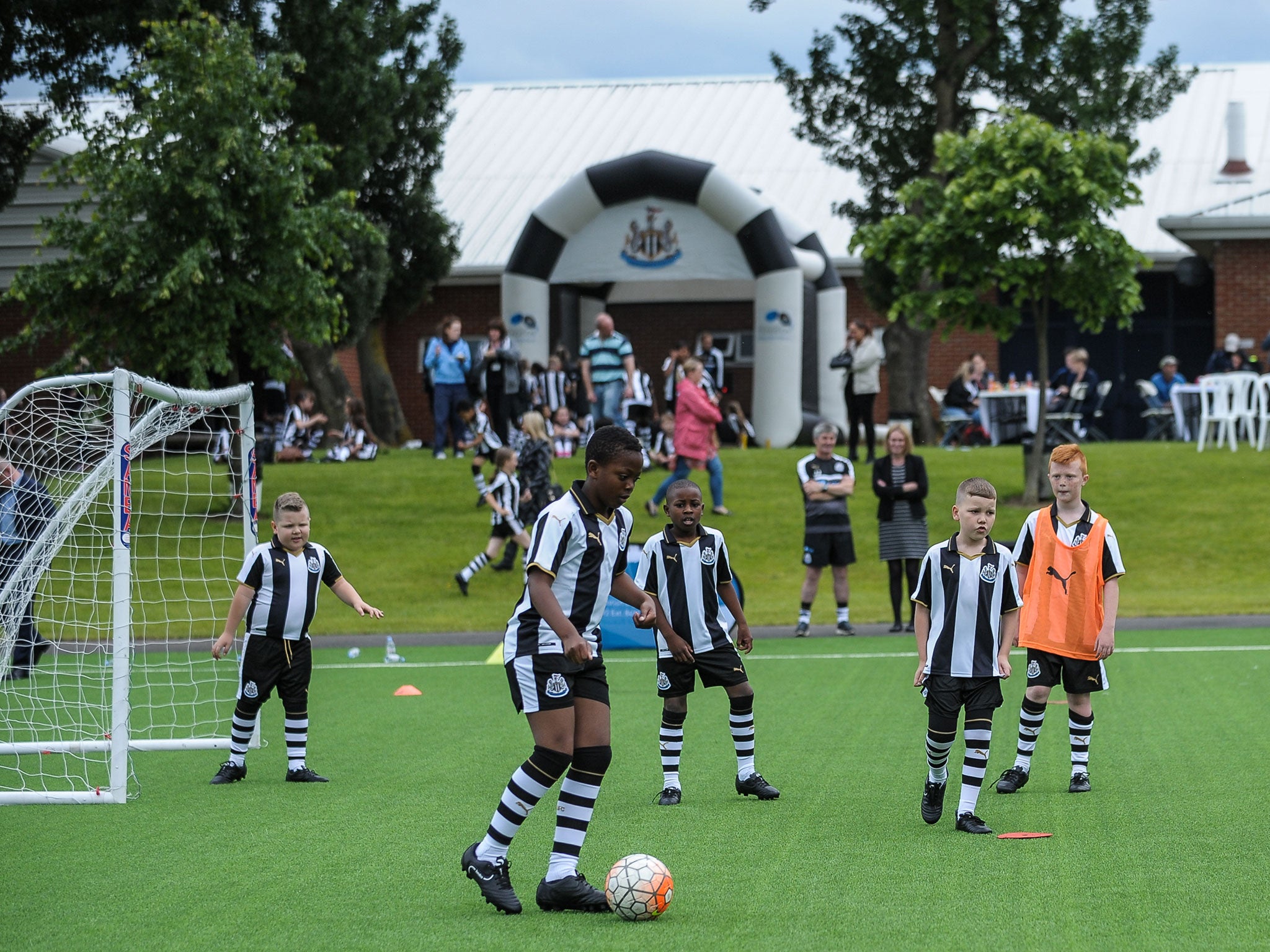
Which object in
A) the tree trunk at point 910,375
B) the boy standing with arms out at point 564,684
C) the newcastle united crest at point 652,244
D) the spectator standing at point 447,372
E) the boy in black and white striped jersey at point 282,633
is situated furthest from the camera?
the tree trunk at point 910,375

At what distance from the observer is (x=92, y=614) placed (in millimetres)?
16625

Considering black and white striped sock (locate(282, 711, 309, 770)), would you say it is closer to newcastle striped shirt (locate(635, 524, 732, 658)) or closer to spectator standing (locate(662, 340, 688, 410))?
newcastle striped shirt (locate(635, 524, 732, 658))

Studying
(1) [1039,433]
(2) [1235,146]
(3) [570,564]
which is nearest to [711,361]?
(1) [1039,433]

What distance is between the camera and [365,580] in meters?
18.1

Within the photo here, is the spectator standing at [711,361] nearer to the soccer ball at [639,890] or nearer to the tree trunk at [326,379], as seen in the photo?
the tree trunk at [326,379]

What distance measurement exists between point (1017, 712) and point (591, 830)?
4442 mm

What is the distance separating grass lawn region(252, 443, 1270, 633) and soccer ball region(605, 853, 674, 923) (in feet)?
34.3

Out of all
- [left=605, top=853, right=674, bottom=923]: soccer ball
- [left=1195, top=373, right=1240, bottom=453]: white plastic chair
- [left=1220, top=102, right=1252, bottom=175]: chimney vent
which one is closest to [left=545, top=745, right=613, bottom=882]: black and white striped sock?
[left=605, top=853, right=674, bottom=923]: soccer ball

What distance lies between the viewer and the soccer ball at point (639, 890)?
5.20 meters

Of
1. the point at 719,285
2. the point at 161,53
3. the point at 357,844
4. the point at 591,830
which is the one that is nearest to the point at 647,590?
the point at 591,830

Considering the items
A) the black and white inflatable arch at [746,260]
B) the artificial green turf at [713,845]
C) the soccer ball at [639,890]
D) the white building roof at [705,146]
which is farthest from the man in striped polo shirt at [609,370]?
the soccer ball at [639,890]

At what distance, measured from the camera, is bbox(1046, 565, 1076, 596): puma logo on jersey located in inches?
303

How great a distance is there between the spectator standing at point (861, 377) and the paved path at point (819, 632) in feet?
21.8

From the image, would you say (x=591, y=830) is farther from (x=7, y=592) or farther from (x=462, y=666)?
(x=462, y=666)
